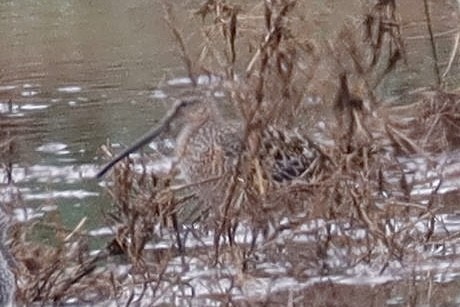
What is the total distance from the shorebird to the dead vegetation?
3 cm

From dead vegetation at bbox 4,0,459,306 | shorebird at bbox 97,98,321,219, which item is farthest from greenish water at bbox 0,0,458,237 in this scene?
shorebird at bbox 97,98,321,219

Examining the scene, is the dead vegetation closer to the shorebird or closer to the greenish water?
the shorebird

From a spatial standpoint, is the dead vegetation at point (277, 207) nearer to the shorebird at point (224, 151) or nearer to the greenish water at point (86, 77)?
the shorebird at point (224, 151)

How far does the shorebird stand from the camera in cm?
693

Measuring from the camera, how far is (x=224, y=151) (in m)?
7.12

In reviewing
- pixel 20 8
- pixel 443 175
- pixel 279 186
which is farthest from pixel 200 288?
pixel 20 8

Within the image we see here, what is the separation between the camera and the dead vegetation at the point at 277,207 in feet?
21.4

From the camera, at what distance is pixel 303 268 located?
6.68 meters

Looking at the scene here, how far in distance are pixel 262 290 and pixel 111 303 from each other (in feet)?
2.06

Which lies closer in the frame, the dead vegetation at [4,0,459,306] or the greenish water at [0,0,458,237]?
the dead vegetation at [4,0,459,306]

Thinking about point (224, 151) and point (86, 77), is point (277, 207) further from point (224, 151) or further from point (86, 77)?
point (86, 77)

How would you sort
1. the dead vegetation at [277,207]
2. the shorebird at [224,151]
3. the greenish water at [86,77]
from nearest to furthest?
1. the dead vegetation at [277,207]
2. the shorebird at [224,151]
3. the greenish water at [86,77]

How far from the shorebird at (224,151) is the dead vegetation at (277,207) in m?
0.03

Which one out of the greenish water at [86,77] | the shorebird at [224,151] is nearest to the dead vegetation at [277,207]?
the shorebird at [224,151]
